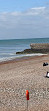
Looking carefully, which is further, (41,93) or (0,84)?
(0,84)

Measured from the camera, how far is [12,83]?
18516mm

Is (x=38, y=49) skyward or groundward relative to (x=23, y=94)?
groundward

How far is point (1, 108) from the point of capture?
514 inches

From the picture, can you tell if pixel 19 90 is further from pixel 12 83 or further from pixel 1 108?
pixel 1 108

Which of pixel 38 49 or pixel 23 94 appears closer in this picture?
pixel 23 94

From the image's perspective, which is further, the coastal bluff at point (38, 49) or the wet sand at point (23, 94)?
the coastal bluff at point (38, 49)

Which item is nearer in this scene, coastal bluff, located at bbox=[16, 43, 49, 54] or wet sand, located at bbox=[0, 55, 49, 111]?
wet sand, located at bbox=[0, 55, 49, 111]

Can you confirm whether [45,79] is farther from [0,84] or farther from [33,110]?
[33,110]

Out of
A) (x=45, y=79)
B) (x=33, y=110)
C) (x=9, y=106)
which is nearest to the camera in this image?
(x=33, y=110)

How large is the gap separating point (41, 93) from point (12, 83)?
3.71 meters

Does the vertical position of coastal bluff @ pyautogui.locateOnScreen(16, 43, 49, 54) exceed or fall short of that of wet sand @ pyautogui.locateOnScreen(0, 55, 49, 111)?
it falls short

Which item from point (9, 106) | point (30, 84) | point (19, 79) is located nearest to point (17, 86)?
point (30, 84)

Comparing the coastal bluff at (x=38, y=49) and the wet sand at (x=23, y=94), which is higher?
the wet sand at (x=23, y=94)

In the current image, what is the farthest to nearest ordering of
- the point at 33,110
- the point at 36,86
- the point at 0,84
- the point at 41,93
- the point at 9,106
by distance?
the point at 0,84 → the point at 36,86 → the point at 41,93 → the point at 9,106 → the point at 33,110
